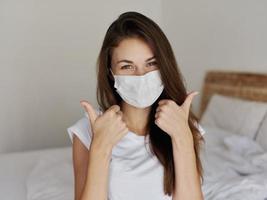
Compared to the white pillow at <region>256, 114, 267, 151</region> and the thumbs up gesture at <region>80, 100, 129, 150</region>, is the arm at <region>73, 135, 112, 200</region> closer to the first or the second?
the thumbs up gesture at <region>80, 100, 129, 150</region>

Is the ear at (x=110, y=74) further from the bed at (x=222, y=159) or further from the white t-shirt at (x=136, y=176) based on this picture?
the bed at (x=222, y=159)

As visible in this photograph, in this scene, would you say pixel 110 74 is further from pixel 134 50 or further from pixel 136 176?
pixel 136 176

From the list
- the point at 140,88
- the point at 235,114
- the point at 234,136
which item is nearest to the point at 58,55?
the point at 235,114

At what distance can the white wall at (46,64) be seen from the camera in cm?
299

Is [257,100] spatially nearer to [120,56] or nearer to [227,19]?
[227,19]

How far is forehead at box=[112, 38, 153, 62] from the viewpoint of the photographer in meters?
1.02

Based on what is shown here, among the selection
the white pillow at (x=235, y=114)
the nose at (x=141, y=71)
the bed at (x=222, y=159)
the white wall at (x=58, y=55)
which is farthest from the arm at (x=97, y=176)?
the white wall at (x=58, y=55)

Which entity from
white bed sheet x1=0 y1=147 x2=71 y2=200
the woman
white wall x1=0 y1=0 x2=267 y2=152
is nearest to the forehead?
the woman

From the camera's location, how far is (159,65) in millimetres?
1034

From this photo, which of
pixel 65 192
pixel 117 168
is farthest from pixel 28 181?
pixel 117 168

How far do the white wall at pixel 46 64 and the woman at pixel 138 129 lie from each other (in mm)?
2092

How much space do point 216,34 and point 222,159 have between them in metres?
1.15

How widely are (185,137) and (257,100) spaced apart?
136 cm

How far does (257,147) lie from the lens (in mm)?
1807
